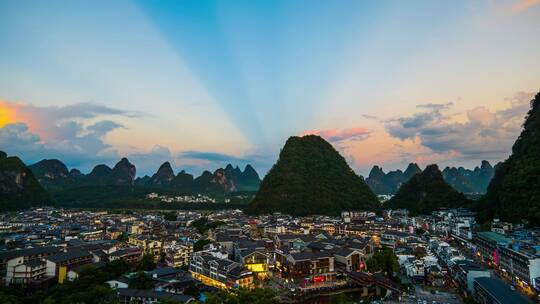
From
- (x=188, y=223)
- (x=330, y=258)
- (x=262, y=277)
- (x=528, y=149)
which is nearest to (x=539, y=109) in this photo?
(x=528, y=149)

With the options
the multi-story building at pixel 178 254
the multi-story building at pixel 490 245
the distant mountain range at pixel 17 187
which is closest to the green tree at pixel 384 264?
the multi-story building at pixel 490 245

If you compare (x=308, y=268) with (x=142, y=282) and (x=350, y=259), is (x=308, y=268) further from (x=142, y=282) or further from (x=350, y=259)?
(x=142, y=282)

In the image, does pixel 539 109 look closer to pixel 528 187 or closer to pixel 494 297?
pixel 528 187

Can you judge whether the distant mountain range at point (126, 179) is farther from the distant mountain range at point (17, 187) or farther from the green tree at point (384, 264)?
the green tree at point (384, 264)

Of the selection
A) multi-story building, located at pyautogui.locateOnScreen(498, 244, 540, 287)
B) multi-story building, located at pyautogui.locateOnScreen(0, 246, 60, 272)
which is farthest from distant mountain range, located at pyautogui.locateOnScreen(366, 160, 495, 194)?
multi-story building, located at pyautogui.locateOnScreen(0, 246, 60, 272)

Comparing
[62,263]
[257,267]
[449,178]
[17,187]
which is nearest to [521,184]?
[257,267]

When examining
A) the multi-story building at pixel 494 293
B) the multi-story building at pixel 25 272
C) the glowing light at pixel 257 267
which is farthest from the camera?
the glowing light at pixel 257 267
